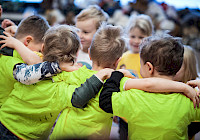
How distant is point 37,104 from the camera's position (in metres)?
1.02

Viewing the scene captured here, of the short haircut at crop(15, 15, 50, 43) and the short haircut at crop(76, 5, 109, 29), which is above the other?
the short haircut at crop(76, 5, 109, 29)

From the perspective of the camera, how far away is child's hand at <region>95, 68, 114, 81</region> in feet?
3.10

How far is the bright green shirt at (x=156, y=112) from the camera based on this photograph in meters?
0.88

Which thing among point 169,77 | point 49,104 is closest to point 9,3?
point 49,104

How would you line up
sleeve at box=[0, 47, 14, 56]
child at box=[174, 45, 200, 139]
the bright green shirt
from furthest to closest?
1. child at box=[174, 45, 200, 139]
2. sleeve at box=[0, 47, 14, 56]
3. the bright green shirt

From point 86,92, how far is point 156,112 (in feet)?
1.08

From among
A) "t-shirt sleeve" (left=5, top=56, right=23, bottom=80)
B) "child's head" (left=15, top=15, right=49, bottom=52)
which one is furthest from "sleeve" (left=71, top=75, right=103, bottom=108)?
"child's head" (left=15, top=15, right=49, bottom=52)

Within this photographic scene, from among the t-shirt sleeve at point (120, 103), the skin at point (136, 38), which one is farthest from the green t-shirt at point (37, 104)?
the skin at point (136, 38)

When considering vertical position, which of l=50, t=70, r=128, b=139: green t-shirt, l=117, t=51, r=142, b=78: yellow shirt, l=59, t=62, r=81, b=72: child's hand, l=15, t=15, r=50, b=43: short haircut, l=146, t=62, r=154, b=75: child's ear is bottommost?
l=50, t=70, r=128, b=139: green t-shirt

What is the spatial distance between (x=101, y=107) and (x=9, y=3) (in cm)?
353

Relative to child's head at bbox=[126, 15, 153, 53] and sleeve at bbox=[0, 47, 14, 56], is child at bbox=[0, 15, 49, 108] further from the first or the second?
child's head at bbox=[126, 15, 153, 53]

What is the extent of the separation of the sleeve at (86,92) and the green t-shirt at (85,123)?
0.05 m

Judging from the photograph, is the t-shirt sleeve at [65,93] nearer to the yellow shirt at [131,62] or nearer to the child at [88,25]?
the child at [88,25]

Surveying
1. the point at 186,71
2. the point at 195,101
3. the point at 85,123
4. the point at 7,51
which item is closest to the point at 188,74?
the point at 186,71
